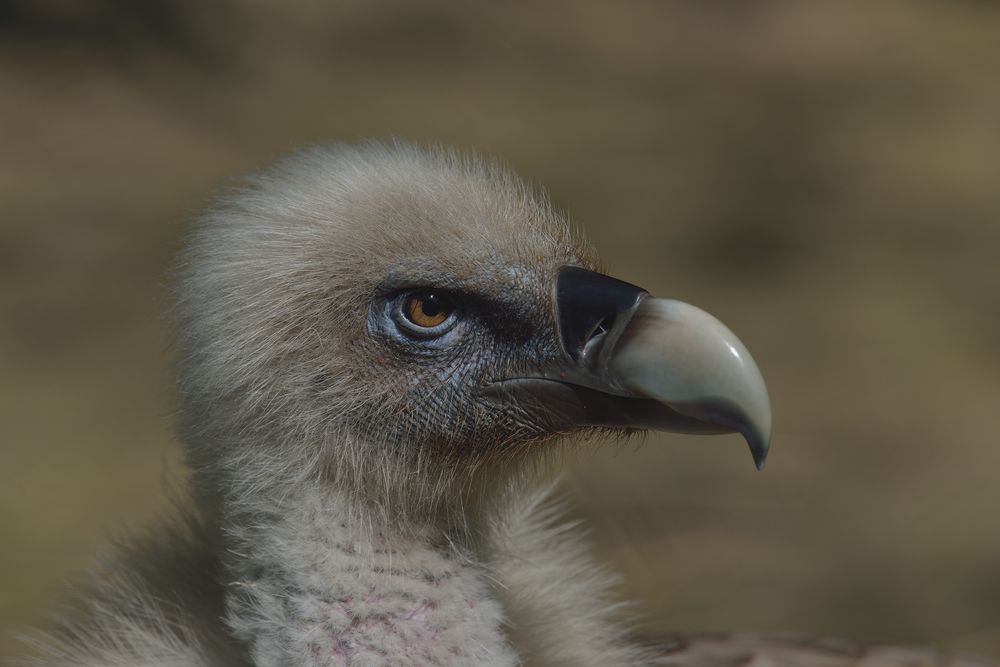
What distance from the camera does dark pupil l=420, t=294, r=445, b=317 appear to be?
149cm

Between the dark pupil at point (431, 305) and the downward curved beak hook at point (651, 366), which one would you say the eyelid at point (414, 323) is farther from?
the downward curved beak hook at point (651, 366)

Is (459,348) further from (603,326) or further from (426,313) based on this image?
(603,326)

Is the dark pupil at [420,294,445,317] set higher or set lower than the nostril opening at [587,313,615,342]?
lower

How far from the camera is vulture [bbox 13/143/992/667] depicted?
4.67ft

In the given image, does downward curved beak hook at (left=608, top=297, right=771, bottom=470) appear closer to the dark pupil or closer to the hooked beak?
the hooked beak

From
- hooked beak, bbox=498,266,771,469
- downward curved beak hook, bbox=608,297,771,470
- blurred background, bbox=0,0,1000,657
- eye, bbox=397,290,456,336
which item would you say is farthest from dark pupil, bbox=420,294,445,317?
blurred background, bbox=0,0,1000,657

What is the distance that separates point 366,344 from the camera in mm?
1498

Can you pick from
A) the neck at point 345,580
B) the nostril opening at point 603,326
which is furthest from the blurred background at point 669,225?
the nostril opening at point 603,326

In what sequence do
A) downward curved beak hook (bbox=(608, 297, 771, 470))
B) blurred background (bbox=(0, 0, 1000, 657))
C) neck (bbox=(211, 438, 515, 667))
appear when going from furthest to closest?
blurred background (bbox=(0, 0, 1000, 657)), neck (bbox=(211, 438, 515, 667)), downward curved beak hook (bbox=(608, 297, 771, 470))

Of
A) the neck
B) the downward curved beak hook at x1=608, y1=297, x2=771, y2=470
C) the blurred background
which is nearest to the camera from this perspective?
the downward curved beak hook at x1=608, y1=297, x2=771, y2=470

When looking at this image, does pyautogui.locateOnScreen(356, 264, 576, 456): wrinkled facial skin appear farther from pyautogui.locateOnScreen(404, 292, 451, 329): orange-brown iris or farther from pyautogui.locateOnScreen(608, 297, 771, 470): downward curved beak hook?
pyautogui.locateOnScreen(608, 297, 771, 470): downward curved beak hook

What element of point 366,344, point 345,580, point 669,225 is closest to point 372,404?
point 366,344

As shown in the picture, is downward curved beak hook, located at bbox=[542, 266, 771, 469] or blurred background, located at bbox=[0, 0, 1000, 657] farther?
blurred background, located at bbox=[0, 0, 1000, 657]

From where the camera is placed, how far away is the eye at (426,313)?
1483 mm
